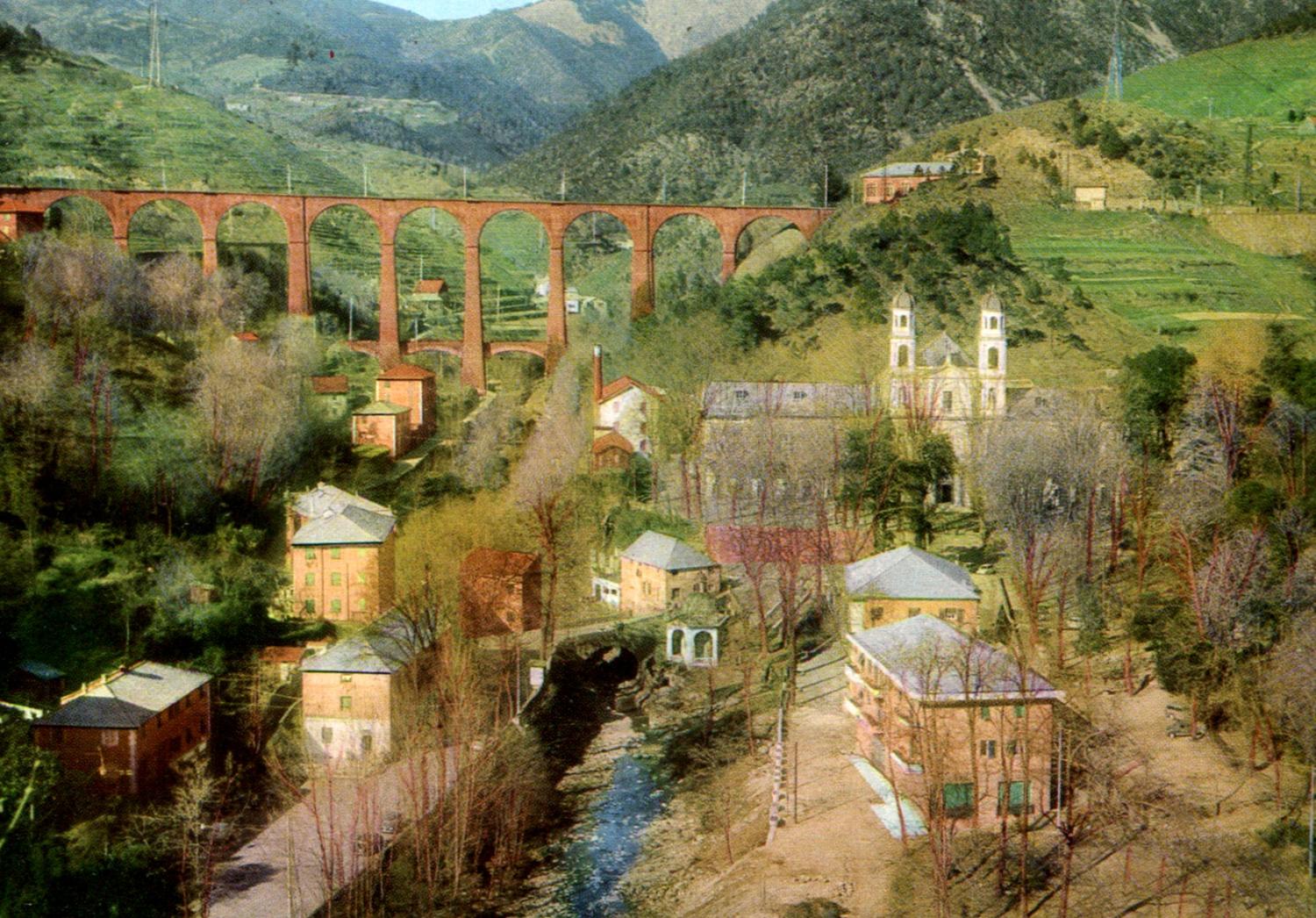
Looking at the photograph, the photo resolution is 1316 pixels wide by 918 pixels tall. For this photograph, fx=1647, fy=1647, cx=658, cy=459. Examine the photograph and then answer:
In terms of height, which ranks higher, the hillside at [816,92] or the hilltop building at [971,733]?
the hillside at [816,92]

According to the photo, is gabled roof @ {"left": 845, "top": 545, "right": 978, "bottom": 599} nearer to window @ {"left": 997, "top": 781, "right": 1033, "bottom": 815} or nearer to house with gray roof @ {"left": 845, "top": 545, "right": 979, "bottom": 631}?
house with gray roof @ {"left": 845, "top": 545, "right": 979, "bottom": 631}

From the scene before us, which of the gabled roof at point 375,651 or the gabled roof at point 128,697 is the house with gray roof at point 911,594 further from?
the gabled roof at point 128,697

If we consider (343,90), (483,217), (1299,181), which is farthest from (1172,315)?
(343,90)

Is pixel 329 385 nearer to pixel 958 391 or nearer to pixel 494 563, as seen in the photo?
pixel 494 563

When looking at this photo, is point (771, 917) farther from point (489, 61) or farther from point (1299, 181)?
point (489, 61)

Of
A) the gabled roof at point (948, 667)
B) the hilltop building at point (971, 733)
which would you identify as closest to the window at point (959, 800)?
the hilltop building at point (971, 733)

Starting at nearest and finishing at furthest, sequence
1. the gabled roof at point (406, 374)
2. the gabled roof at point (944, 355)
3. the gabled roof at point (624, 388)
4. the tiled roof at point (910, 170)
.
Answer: the gabled roof at point (944, 355) → the gabled roof at point (624, 388) → the gabled roof at point (406, 374) → the tiled roof at point (910, 170)
